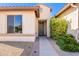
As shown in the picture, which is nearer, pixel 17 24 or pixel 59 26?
pixel 17 24

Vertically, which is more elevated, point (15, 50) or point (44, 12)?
point (44, 12)

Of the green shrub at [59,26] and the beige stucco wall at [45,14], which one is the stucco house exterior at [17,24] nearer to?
the green shrub at [59,26]

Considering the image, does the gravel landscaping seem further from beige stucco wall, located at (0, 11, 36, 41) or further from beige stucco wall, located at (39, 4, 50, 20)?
beige stucco wall, located at (39, 4, 50, 20)

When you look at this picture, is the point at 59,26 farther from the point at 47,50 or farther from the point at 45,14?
the point at 47,50

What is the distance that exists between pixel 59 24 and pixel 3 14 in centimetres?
695

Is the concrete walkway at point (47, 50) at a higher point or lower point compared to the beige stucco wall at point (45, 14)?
lower

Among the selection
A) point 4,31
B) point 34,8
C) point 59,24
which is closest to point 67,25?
point 59,24

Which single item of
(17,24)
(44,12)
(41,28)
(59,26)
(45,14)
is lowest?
(41,28)

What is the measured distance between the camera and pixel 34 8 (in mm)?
18703

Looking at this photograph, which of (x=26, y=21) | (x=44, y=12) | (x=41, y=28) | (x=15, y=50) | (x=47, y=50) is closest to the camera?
(x=15, y=50)

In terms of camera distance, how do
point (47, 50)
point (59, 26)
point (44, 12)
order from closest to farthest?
point (47, 50), point (59, 26), point (44, 12)

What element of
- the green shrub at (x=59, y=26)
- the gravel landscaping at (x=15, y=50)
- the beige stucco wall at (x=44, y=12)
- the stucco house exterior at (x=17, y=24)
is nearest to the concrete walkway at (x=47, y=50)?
the gravel landscaping at (x=15, y=50)

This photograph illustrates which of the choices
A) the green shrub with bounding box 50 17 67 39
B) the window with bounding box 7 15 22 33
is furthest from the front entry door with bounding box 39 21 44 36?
the window with bounding box 7 15 22 33

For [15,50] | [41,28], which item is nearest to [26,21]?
[15,50]
